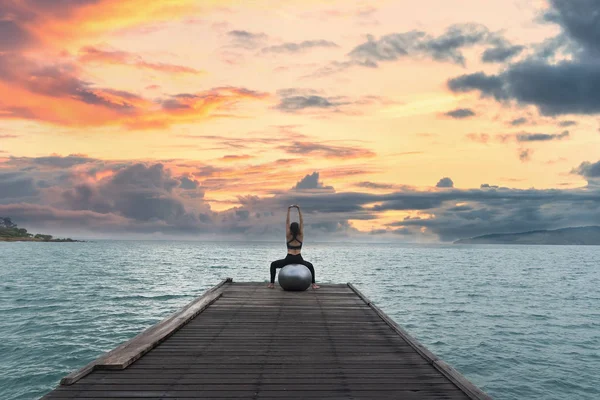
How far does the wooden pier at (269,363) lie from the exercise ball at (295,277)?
4.73 meters

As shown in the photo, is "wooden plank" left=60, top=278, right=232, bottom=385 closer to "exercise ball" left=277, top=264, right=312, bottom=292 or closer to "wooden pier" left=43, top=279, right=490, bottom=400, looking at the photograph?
"wooden pier" left=43, top=279, right=490, bottom=400

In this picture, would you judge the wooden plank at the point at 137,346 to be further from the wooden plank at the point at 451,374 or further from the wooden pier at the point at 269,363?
the wooden plank at the point at 451,374

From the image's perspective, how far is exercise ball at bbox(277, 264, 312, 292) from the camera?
19156 mm

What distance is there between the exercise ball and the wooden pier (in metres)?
4.73

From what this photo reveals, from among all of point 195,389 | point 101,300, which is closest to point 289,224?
point 195,389

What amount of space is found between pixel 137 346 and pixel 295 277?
33.0 ft

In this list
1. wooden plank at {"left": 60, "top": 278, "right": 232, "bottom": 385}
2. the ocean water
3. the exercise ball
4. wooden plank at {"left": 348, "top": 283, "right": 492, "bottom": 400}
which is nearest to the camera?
wooden plank at {"left": 348, "top": 283, "right": 492, "bottom": 400}

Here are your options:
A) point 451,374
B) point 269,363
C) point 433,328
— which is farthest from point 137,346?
point 433,328

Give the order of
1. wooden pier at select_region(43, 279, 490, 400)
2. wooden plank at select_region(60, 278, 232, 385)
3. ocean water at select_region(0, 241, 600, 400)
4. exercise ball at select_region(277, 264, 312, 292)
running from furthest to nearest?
exercise ball at select_region(277, 264, 312, 292) → ocean water at select_region(0, 241, 600, 400) → wooden plank at select_region(60, 278, 232, 385) → wooden pier at select_region(43, 279, 490, 400)

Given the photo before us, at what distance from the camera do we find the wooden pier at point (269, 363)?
736 cm

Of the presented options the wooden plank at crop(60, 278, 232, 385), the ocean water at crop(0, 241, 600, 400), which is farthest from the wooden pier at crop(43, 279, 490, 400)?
the ocean water at crop(0, 241, 600, 400)

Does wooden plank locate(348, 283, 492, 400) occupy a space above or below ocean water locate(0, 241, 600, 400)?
above

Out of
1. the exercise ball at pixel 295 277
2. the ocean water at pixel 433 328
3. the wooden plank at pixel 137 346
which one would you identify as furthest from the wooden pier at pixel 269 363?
the ocean water at pixel 433 328

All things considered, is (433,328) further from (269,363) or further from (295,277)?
(269,363)
